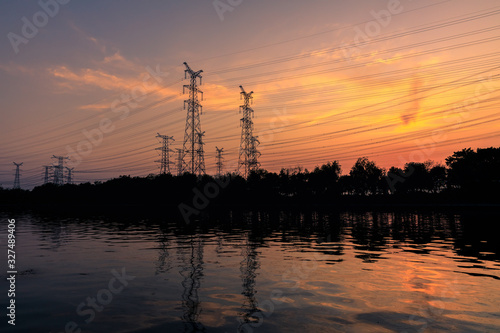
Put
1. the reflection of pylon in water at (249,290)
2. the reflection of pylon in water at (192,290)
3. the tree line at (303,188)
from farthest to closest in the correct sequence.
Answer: the tree line at (303,188)
the reflection of pylon in water at (249,290)
the reflection of pylon in water at (192,290)

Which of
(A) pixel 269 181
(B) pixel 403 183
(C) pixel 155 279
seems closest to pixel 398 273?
(C) pixel 155 279

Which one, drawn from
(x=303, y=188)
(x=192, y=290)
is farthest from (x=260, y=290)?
(x=303, y=188)

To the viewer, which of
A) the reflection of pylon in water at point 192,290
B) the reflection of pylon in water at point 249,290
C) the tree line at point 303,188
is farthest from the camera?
the tree line at point 303,188

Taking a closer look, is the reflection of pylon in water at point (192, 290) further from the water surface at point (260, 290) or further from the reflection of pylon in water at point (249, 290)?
the reflection of pylon in water at point (249, 290)

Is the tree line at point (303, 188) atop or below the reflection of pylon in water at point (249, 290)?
atop

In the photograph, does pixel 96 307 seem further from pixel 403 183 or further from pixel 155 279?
pixel 403 183

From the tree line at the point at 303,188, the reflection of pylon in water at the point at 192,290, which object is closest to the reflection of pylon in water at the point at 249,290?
the reflection of pylon in water at the point at 192,290

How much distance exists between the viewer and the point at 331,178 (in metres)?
190

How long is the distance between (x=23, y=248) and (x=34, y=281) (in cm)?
1649

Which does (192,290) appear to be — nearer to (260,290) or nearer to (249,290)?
(249,290)

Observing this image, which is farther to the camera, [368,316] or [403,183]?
[403,183]

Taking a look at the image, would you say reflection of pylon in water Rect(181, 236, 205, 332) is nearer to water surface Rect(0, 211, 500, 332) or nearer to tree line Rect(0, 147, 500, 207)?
water surface Rect(0, 211, 500, 332)

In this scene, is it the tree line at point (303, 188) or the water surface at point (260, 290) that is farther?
the tree line at point (303, 188)

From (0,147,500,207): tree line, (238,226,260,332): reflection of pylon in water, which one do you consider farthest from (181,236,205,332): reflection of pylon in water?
(0,147,500,207): tree line
